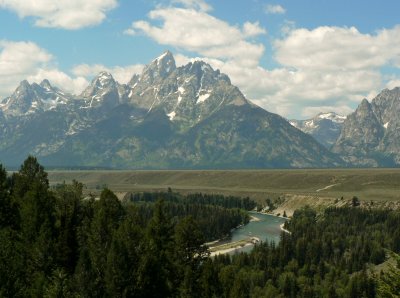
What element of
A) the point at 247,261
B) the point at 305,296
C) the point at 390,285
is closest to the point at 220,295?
the point at 390,285

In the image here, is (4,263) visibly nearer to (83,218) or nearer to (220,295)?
(83,218)

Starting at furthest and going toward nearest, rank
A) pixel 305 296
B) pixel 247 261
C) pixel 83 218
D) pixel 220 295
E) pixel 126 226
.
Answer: pixel 247 261 → pixel 305 296 → pixel 83 218 → pixel 220 295 → pixel 126 226

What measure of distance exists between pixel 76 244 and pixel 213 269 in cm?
1965

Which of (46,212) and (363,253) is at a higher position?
(46,212)

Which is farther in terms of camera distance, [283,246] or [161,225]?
[283,246]

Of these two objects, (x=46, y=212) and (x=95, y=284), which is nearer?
(x=95, y=284)

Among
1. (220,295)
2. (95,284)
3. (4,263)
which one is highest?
(4,263)

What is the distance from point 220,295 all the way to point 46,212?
86.7ft

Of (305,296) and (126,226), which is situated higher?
(126,226)

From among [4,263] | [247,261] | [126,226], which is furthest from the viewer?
[247,261]

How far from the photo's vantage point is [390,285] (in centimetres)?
3581

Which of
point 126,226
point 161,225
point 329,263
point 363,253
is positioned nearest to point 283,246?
point 329,263

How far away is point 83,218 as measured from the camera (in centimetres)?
7750

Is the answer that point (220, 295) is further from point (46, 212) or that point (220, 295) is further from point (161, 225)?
point (46, 212)
